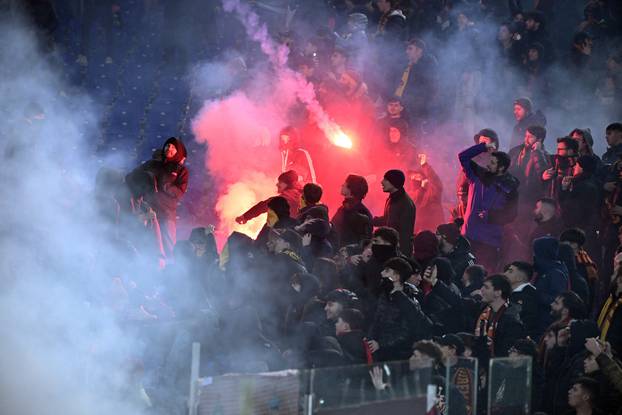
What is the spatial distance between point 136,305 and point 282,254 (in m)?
1.28

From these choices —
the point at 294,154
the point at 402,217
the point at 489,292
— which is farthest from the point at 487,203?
the point at 294,154

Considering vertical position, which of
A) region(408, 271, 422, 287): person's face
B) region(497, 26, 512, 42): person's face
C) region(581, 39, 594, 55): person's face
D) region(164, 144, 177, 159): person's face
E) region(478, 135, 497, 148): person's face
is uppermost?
region(497, 26, 512, 42): person's face

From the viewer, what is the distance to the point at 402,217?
969 cm

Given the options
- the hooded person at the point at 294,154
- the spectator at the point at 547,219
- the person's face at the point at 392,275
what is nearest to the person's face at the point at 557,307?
the person's face at the point at 392,275

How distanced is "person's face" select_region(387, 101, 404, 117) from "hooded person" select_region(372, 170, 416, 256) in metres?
2.77

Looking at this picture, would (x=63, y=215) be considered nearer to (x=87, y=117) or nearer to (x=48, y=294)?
(x=48, y=294)

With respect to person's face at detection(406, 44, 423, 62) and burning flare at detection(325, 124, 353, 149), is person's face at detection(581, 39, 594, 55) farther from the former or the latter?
burning flare at detection(325, 124, 353, 149)

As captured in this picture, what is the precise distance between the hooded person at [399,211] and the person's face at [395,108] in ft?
9.10

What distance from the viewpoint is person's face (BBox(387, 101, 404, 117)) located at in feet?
40.7

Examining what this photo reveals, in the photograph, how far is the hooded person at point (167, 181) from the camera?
33.1ft

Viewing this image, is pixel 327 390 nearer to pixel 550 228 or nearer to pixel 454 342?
pixel 454 342

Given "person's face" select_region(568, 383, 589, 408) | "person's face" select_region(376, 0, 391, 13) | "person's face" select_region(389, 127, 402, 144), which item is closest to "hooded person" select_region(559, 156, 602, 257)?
"person's face" select_region(568, 383, 589, 408)

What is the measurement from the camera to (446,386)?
20.0 feet

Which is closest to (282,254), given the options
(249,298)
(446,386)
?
(249,298)
